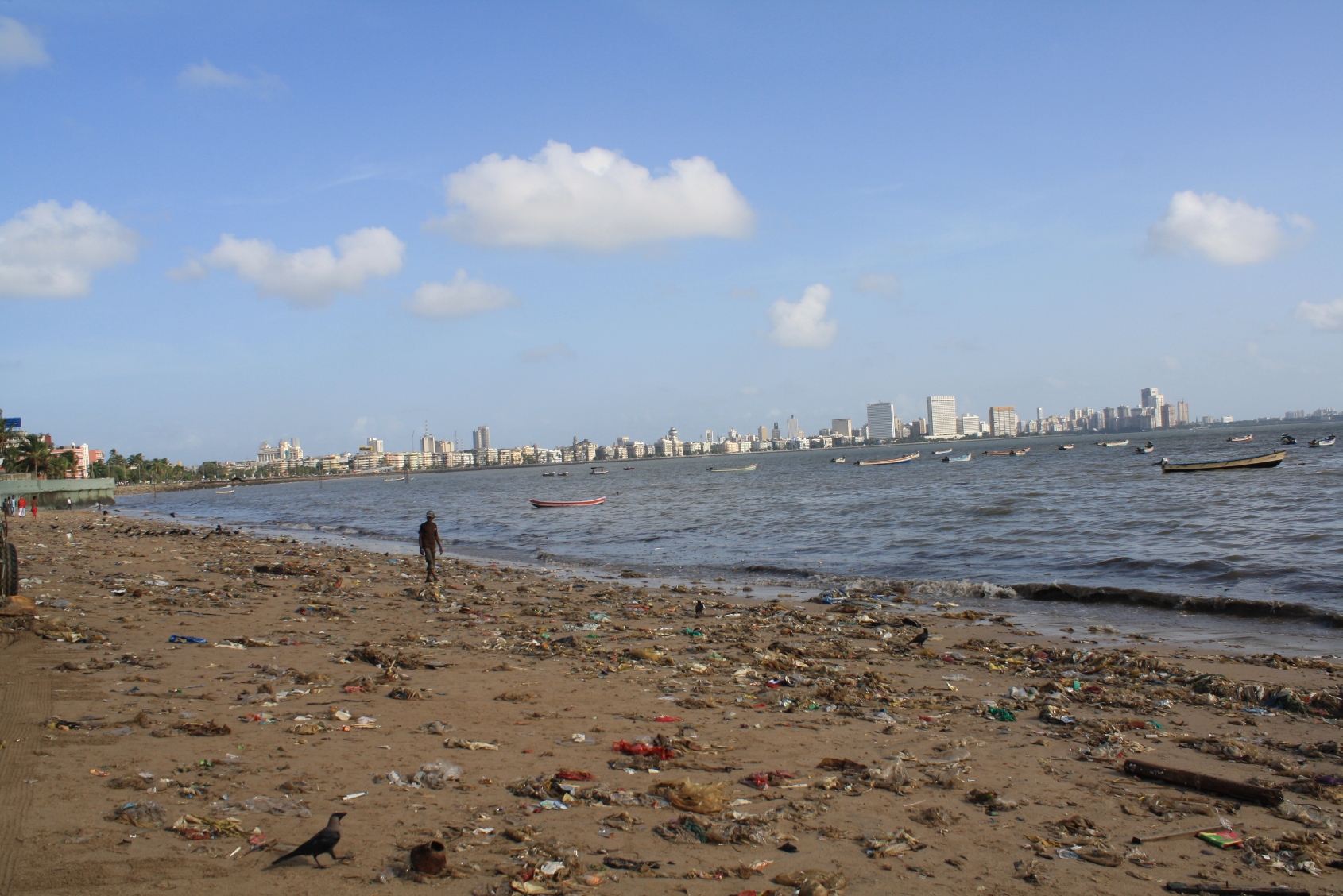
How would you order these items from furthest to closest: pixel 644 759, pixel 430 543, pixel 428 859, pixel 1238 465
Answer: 1. pixel 1238 465
2. pixel 430 543
3. pixel 644 759
4. pixel 428 859

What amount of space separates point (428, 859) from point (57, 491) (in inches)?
3387

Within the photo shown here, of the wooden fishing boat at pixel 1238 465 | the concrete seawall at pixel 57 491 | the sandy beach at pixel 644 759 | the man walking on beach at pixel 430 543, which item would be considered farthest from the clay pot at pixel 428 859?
the concrete seawall at pixel 57 491

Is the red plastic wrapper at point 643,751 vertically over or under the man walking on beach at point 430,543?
under

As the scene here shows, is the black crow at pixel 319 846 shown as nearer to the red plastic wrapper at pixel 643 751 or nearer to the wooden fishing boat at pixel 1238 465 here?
the red plastic wrapper at pixel 643 751

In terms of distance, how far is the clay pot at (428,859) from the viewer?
14.7 ft

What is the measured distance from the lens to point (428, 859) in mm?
4488

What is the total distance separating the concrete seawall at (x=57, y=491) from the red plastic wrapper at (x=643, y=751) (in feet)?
218

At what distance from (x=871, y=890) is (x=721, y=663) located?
598 centimetres

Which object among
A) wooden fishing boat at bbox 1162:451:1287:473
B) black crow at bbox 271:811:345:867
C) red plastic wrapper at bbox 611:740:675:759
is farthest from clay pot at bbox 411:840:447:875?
wooden fishing boat at bbox 1162:451:1287:473

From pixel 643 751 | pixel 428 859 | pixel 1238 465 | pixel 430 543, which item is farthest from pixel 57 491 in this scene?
pixel 1238 465

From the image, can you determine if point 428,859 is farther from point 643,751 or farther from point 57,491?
point 57,491

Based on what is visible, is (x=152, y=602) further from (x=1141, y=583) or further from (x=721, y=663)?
(x=1141, y=583)

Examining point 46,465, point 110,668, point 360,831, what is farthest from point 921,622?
point 46,465

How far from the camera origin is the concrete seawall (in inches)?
2459
